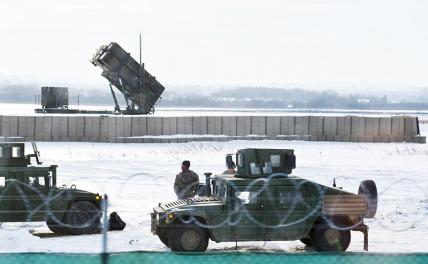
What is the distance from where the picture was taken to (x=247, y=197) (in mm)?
12750

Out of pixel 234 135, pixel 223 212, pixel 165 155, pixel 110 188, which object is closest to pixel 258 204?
pixel 223 212

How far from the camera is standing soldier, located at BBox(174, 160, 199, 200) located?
1567cm

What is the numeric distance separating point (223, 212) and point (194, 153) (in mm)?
20355

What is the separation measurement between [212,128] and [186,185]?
70.4 feet

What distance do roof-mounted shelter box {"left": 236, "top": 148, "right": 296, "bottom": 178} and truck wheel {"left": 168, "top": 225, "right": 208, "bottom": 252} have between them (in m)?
1.32

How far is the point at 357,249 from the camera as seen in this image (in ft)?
44.5

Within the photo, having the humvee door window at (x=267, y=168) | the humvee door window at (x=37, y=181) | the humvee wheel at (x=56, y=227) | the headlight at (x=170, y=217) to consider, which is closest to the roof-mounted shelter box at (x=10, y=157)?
the humvee door window at (x=37, y=181)

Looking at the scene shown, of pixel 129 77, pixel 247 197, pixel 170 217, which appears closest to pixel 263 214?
pixel 247 197

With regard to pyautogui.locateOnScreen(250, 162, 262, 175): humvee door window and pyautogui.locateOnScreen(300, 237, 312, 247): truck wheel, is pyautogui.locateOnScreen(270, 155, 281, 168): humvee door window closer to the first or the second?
pyautogui.locateOnScreen(250, 162, 262, 175): humvee door window

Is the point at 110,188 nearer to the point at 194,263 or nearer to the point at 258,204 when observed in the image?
the point at 258,204

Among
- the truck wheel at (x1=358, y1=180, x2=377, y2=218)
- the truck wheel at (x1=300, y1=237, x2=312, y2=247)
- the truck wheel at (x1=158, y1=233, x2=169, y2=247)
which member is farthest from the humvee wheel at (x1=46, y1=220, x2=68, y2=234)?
the truck wheel at (x1=358, y1=180, x2=377, y2=218)

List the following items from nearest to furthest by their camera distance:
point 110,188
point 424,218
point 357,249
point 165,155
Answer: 1. point 357,249
2. point 424,218
3. point 110,188
4. point 165,155

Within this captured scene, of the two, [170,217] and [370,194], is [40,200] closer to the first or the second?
[170,217]

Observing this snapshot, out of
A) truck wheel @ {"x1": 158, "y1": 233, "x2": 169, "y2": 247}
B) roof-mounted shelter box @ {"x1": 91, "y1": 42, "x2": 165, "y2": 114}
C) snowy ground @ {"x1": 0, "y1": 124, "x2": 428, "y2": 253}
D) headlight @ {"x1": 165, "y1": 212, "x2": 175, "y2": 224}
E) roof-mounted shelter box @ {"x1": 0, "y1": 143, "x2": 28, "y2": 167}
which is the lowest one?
snowy ground @ {"x1": 0, "y1": 124, "x2": 428, "y2": 253}
